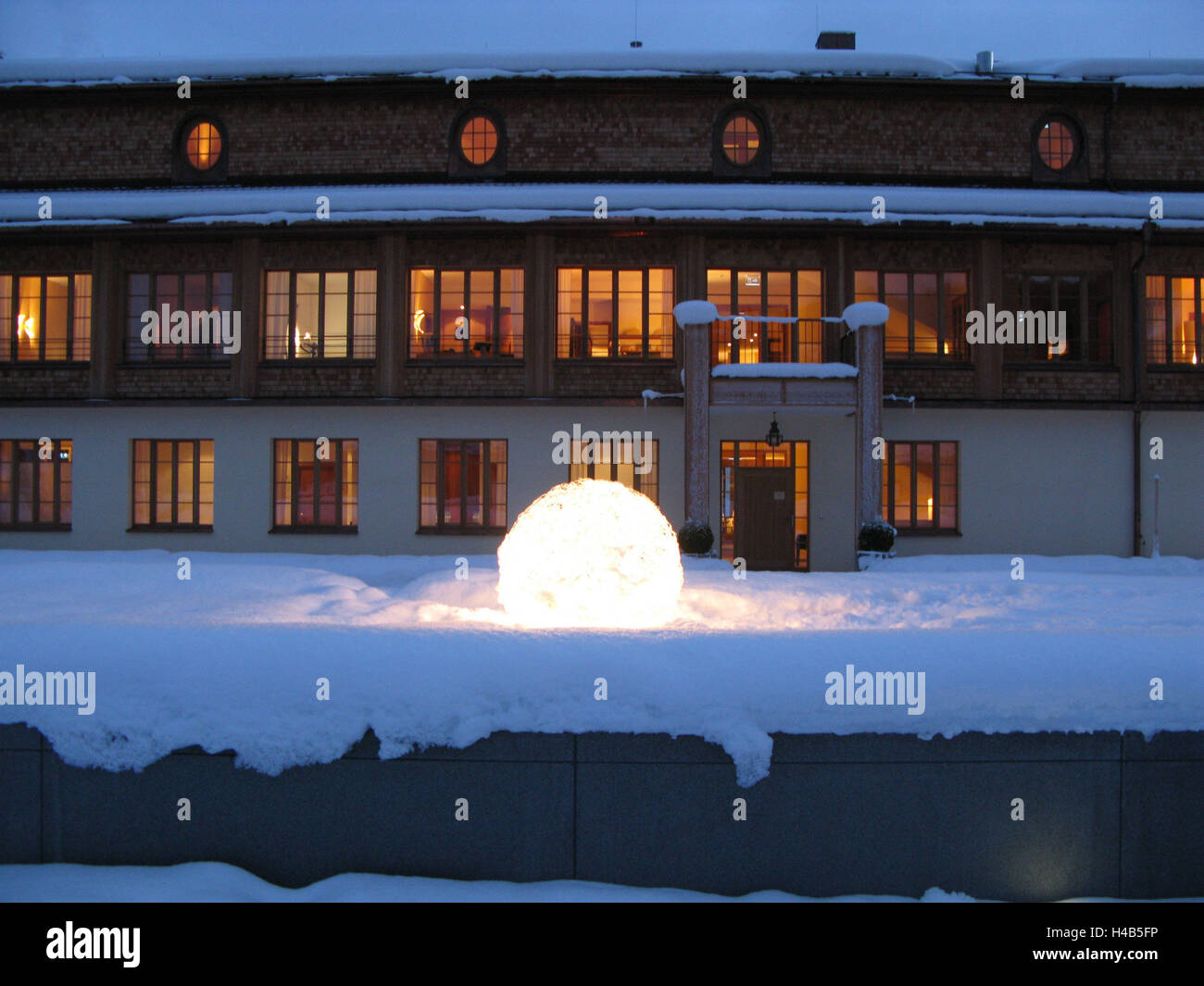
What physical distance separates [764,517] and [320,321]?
1028 centimetres

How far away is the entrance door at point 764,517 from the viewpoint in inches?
595

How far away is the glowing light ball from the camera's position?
5617 mm

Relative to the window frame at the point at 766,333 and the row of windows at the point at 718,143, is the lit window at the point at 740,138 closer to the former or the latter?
the row of windows at the point at 718,143

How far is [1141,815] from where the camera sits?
407cm

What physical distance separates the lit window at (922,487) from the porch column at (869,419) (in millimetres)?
2147

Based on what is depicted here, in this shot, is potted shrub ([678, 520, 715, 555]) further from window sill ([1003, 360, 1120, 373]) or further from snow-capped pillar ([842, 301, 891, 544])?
window sill ([1003, 360, 1120, 373])

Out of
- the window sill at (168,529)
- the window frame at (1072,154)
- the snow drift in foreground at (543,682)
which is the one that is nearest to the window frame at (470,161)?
the window sill at (168,529)

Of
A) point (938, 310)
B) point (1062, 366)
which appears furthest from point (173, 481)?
point (1062, 366)

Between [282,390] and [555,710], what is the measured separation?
13486 mm

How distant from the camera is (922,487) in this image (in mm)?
15133

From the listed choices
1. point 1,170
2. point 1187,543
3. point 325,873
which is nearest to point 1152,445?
point 1187,543

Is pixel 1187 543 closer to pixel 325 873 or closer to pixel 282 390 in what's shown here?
pixel 325 873

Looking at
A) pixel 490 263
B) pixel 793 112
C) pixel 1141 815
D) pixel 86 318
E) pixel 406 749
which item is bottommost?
pixel 1141 815
